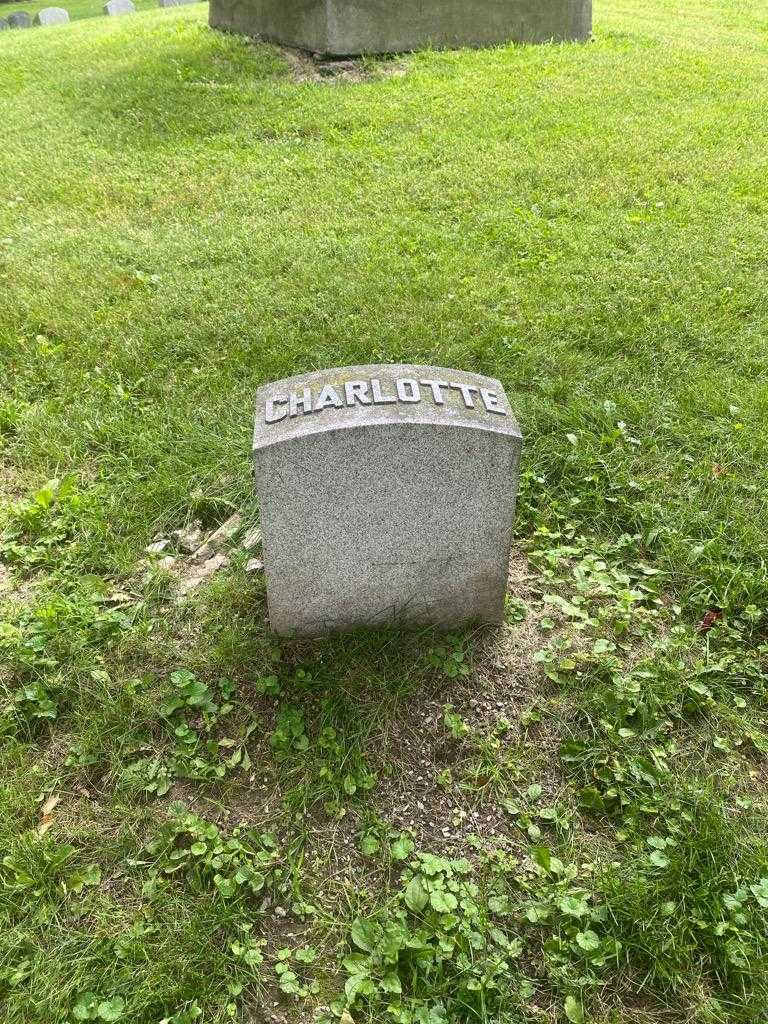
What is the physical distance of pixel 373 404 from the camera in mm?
2389

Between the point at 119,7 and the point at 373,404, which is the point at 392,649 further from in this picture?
the point at 119,7

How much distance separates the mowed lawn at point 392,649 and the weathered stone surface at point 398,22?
3739 mm

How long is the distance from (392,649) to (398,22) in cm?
900

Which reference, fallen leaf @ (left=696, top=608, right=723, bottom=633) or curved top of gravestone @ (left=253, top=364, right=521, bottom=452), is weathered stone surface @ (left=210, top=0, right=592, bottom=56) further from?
fallen leaf @ (left=696, top=608, right=723, bottom=633)

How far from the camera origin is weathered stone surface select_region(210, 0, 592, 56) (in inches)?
345

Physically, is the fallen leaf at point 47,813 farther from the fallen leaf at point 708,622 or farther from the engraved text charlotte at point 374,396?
the fallen leaf at point 708,622

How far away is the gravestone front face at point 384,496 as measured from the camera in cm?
235

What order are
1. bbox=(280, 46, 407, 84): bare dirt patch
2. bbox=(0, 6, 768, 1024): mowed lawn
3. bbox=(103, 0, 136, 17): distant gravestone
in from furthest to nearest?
1. bbox=(103, 0, 136, 17): distant gravestone
2. bbox=(280, 46, 407, 84): bare dirt patch
3. bbox=(0, 6, 768, 1024): mowed lawn

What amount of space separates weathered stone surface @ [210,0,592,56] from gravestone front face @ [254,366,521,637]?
8.02 meters

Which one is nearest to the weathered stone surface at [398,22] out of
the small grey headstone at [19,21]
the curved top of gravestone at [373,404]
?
the curved top of gravestone at [373,404]

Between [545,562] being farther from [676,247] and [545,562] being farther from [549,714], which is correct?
[676,247]

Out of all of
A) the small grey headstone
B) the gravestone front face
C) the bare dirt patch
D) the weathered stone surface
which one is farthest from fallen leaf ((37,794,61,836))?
the small grey headstone

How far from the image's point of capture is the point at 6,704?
2633 millimetres

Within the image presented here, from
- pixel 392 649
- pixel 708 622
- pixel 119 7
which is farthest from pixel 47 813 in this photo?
pixel 119 7
